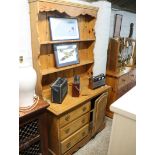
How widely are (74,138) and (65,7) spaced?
141 centimetres

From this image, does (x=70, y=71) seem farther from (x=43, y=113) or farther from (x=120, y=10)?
(x=120, y=10)

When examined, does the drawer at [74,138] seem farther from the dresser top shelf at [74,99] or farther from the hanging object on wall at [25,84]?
the hanging object on wall at [25,84]

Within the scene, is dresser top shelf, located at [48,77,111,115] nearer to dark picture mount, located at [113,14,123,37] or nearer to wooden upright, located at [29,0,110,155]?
wooden upright, located at [29,0,110,155]

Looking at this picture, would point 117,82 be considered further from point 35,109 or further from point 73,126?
point 35,109

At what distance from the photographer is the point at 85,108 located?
1.89 meters

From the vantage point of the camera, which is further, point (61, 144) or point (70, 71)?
point (70, 71)

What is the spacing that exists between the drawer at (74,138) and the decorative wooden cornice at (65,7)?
4.27ft

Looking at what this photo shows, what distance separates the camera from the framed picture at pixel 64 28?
173cm

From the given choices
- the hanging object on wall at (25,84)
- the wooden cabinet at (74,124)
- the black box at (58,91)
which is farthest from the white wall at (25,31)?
the wooden cabinet at (74,124)

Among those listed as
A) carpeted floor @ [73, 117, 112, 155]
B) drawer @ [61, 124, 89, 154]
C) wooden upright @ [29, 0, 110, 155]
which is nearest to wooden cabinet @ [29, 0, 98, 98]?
wooden upright @ [29, 0, 110, 155]

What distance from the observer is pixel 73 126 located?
180 cm

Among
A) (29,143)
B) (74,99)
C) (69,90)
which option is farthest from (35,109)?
(69,90)
